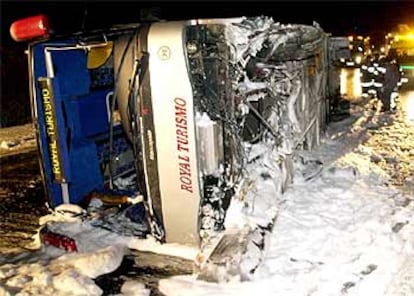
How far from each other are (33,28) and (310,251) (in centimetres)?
355

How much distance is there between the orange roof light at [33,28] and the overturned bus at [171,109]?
1cm

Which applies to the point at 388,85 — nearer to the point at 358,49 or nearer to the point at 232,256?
the point at 232,256

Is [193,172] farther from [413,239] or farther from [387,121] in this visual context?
[387,121]

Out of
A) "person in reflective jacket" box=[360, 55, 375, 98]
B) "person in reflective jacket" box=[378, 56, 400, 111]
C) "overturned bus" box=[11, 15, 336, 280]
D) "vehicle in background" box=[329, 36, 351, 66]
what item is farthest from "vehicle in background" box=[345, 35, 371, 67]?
"overturned bus" box=[11, 15, 336, 280]

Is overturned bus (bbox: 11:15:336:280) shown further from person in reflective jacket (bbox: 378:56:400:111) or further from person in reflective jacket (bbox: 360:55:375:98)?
person in reflective jacket (bbox: 360:55:375:98)

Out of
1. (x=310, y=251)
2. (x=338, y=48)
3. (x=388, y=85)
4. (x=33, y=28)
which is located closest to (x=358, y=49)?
(x=388, y=85)

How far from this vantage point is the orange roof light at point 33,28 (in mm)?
5191

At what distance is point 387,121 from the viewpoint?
39.0ft

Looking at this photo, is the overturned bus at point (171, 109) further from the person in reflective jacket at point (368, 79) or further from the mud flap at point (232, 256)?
the person in reflective jacket at point (368, 79)

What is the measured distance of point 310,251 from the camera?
4945 mm

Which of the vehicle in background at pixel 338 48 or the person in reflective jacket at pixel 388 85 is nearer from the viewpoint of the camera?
the vehicle in background at pixel 338 48

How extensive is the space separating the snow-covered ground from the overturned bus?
0.40m

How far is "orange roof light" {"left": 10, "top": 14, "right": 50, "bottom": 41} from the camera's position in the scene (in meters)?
5.19

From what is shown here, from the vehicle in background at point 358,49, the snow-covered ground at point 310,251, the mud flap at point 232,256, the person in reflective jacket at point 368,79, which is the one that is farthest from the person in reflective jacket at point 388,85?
the vehicle in background at point 358,49
